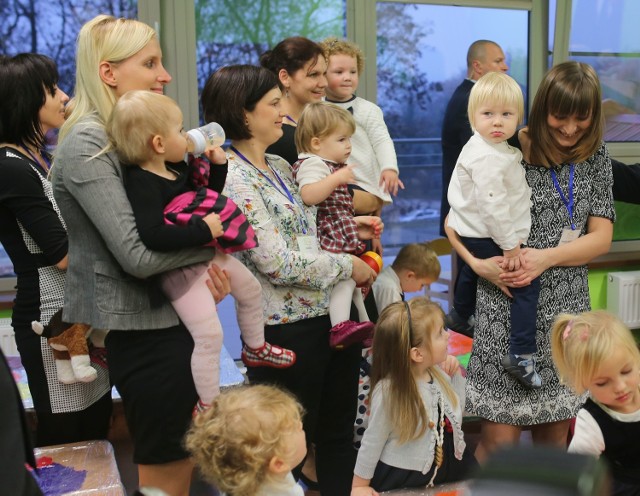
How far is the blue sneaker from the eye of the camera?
8.49 ft

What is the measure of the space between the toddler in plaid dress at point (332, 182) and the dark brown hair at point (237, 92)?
0.27m

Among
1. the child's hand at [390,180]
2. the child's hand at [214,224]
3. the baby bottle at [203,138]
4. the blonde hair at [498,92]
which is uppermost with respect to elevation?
the blonde hair at [498,92]

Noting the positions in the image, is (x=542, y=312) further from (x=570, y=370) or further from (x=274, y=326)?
(x=274, y=326)

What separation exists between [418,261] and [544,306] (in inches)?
32.3

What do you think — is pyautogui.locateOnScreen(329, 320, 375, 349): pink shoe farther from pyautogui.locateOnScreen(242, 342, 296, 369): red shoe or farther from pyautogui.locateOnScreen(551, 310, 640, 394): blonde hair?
pyautogui.locateOnScreen(551, 310, 640, 394): blonde hair

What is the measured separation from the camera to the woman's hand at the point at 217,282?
2.02m

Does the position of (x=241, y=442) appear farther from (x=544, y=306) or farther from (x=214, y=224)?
(x=544, y=306)

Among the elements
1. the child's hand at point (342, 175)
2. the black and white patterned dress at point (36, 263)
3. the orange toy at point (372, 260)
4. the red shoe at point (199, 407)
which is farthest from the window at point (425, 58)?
the red shoe at point (199, 407)

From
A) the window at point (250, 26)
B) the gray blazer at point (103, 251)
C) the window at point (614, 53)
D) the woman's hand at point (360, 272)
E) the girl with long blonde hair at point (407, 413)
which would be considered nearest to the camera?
the gray blazer at point (103, 251)

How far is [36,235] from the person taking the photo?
2.19 metres

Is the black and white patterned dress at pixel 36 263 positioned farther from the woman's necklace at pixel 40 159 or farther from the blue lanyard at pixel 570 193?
the blue lanyard at pixel 570 193

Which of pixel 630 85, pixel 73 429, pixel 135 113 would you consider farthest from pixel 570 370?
pixel 630 85

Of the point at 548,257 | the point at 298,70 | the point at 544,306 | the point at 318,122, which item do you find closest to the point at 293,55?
the point at 298,70

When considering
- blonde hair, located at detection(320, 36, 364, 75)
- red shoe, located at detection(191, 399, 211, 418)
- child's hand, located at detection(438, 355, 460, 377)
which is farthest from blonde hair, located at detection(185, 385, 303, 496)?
blonde hair, located at detection(320, 36, 364, 75)
